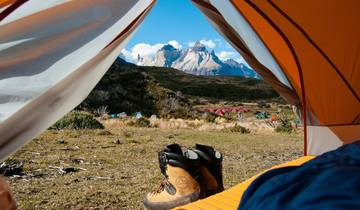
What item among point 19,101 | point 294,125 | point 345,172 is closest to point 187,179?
point 19,101

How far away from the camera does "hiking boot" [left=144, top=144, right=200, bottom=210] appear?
3.58 metres

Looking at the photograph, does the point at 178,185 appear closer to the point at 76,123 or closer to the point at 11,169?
the point at 11,169

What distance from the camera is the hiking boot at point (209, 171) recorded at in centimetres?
374

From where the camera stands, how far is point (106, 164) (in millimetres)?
5895

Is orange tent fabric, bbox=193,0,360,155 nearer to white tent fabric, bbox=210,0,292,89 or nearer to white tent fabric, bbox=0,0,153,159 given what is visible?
white tent fabric, bbox=210,0,292,89

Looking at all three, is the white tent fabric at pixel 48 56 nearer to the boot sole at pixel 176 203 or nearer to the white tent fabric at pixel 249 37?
the white tent fabric at pixel 249 37

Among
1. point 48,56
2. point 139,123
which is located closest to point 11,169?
point 48,56

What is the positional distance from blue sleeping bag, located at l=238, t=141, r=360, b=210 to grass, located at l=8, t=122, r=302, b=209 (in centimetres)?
212

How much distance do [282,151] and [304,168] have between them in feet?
19.1

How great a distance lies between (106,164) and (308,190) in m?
4.35

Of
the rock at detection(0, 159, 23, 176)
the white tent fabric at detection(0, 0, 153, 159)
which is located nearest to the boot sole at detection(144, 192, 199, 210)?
the white tent fabric at detection(0, 0, 153, 159)

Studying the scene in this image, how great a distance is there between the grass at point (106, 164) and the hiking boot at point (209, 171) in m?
0.68

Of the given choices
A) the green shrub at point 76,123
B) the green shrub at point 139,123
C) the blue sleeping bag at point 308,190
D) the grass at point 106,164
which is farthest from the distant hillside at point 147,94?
the blue sleeping bag at point 308,190

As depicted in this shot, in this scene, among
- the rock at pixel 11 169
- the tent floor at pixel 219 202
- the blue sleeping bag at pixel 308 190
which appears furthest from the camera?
the rock at pixel 11 169
